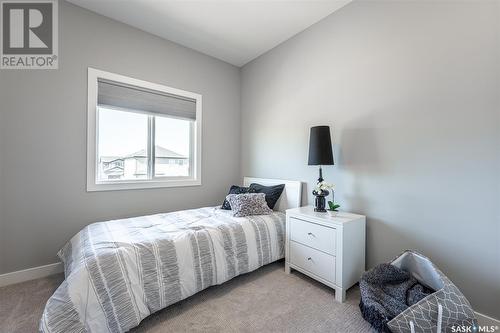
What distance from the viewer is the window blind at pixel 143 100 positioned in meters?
2.39

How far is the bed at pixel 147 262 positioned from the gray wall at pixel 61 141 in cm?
52

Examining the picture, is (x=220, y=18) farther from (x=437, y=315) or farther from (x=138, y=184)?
(x=437, y=315)

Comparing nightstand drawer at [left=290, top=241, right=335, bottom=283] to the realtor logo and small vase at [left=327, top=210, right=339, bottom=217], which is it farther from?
the realtor logo

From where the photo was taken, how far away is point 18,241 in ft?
6.51

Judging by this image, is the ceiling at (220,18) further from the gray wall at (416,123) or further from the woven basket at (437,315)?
the woven basket at (437,315)

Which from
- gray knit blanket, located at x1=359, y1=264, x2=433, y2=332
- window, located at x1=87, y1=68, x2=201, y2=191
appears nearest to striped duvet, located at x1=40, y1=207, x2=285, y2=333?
window, located at x1=87, y1=68, x2=201, y2=191

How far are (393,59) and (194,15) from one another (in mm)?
2164

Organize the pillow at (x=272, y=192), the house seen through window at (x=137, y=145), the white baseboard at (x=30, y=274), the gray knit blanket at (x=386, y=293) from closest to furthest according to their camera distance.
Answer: the gray knit blanket at (x=386, y=293) → the white baseboard at (x=30, y=274) → the house seen through window at (x=137, y=145) → the pillow at (x=272, y=192)

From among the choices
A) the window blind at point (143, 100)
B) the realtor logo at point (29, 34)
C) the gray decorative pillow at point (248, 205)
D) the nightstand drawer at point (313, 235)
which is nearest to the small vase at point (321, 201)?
the nightstand drawer at point (313, 235)

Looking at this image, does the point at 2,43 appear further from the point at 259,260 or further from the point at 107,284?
the point at 259,260

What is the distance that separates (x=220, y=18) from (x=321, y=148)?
1937 millimetres

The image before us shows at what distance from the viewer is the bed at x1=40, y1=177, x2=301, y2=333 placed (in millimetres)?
1201

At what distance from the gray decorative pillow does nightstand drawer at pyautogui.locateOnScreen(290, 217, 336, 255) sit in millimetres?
434

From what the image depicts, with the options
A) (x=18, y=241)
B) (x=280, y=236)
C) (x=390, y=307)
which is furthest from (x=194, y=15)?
(x=390, y=307)
